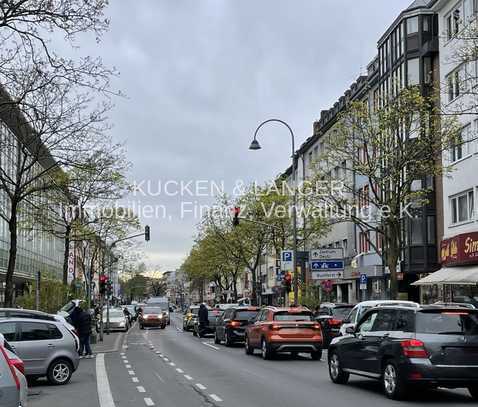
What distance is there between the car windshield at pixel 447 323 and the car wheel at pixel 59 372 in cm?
817

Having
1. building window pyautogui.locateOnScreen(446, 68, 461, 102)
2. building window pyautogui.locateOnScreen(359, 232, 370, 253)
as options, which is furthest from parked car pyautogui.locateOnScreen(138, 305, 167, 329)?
building window pyautogui.locateOnScreen(446, 68, 461, 102)

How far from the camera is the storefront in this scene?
31.9 metres

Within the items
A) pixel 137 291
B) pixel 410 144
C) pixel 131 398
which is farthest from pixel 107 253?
pixel 137 291

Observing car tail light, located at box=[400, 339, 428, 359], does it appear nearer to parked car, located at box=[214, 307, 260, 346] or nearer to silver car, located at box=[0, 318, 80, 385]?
silver car, located at box=[0, 318, 80, 385]

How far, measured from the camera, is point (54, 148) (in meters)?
24.9

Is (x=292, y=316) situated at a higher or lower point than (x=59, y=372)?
higher

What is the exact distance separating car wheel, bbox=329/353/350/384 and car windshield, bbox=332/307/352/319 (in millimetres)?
12638

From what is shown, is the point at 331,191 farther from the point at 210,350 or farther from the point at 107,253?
the point at 107,253

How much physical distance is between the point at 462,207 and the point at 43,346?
85.3ft

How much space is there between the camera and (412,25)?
146 ft

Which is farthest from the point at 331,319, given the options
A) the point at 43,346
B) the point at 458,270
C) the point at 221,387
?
the point at 43,346

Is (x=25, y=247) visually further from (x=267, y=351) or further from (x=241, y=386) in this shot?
(x=241, y=386)

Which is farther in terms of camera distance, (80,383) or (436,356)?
(80,383)

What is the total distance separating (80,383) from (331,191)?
59.8 ft
